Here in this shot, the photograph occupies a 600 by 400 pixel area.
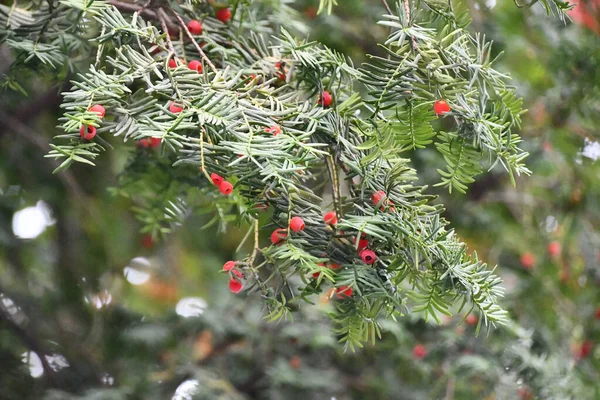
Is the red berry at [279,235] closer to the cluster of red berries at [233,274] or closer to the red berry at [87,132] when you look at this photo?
the cluster of red berries at [233,274]

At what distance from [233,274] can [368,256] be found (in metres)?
0.13

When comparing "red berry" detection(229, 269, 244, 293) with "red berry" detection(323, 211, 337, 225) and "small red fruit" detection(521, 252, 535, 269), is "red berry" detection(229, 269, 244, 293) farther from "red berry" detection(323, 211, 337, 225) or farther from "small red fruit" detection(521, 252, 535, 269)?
"small red fruit" detection(521, 252, 535, 269)

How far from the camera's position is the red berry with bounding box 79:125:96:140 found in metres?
0.57

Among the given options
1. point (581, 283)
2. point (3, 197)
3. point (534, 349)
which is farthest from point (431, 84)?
point (581, 283)

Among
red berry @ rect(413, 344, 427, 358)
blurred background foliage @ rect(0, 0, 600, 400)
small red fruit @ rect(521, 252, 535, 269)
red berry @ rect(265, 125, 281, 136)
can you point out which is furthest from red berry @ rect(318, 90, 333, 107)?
small red fruit @ rect(521, 252, 535, 269)

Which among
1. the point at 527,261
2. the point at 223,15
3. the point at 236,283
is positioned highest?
the point at 223,15

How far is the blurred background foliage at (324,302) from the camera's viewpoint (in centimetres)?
145

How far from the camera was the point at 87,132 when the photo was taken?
0.58 meters

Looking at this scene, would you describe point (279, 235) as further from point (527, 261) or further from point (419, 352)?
point (527, 261)

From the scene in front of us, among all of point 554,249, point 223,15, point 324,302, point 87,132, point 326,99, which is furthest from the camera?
point 554,249

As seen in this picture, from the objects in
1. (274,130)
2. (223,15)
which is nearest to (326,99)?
(274,130)

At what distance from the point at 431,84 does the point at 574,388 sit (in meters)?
1.02

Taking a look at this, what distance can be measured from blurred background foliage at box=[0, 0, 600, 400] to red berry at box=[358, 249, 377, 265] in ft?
2.12

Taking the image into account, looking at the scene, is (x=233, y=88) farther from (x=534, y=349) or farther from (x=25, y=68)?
(x=534, y=349)
